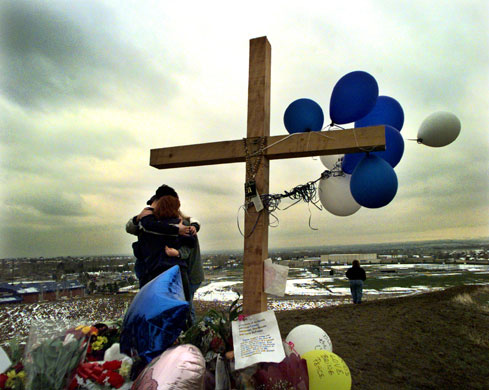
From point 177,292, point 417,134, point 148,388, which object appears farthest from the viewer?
point 417,134

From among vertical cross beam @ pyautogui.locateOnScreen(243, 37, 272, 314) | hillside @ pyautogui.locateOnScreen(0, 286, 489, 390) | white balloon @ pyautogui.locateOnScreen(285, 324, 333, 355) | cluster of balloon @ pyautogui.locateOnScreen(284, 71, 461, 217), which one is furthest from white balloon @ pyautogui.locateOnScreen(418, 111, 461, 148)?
hillside @ pyautogui.locateOnScreen(0, 286, 489, 390)

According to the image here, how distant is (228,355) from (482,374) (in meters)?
3.74

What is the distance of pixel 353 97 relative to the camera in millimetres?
2195

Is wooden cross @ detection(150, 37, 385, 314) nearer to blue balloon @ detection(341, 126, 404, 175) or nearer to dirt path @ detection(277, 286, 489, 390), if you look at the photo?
blue balloon @ detection(341, 126, 404, 175)

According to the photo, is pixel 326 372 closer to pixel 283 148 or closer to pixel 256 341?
pixel 256 341

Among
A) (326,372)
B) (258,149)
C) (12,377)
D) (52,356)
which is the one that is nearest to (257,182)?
(258,149)

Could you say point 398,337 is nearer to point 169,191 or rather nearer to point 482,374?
point 482,374

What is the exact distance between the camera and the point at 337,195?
2506 mm

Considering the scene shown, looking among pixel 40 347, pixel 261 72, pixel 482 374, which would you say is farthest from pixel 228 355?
pixel 482 374

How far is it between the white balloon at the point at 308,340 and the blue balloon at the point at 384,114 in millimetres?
1698

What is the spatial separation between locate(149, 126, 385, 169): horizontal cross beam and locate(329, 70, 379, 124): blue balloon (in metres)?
0.21

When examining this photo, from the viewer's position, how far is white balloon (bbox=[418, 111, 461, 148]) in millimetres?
2650

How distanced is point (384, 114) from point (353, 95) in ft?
1.59

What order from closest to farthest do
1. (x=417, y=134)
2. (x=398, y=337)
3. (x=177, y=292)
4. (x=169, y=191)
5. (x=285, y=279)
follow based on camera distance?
(x=177, y=292)
(x=285, y=279)
(x=169, y=191)
(x=417, y=134)
(x=398, y=337)
